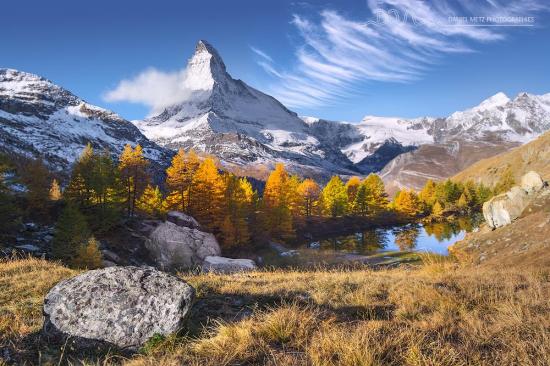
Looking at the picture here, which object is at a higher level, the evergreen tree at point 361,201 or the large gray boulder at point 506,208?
the large gray boulder at point 506,208

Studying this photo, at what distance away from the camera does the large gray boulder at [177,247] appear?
41.5 m

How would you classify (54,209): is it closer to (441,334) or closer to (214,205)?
(214,205)

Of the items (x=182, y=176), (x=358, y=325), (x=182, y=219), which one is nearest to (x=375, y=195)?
(x=182, y=176)

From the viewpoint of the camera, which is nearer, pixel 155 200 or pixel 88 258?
pixel 88 258

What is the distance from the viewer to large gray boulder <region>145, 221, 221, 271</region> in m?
41.5

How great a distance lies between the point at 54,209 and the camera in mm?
47094

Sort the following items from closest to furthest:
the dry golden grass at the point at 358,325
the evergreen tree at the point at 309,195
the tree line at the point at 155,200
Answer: the dry golden grass at the point at 358,325
the tree line at the point at 155,200
the evergreen tree at the point at 309,195

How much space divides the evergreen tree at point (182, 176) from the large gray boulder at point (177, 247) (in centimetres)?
743

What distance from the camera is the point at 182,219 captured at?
48.4m

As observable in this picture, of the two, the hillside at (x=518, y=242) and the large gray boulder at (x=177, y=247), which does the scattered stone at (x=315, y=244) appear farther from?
the hillside at (x=518, y=242)

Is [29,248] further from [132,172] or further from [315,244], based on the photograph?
[315,244]

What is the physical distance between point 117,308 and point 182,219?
43.4 meters

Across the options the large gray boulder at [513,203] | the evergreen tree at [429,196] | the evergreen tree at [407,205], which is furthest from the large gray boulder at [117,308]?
the evergreen tree at [429,196]

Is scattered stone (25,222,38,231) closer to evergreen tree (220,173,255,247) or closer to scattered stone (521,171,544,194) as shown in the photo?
evergreen tree (220,173,255,247)
